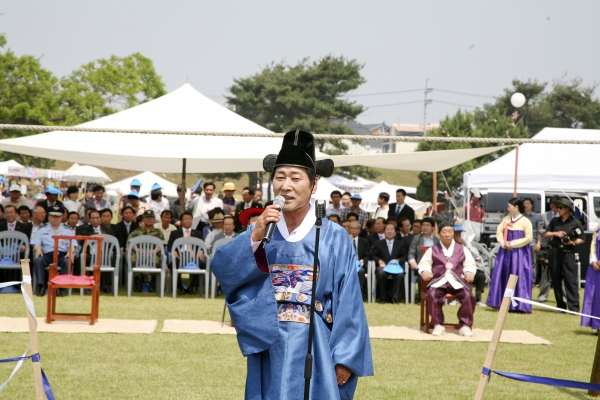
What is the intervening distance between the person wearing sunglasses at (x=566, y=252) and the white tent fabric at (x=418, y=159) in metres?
1.33

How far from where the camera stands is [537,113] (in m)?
50.8

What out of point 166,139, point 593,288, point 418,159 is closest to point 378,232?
point 418,159

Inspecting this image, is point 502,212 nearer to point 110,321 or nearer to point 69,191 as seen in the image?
point 69,191

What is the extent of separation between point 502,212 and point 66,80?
1909 cm

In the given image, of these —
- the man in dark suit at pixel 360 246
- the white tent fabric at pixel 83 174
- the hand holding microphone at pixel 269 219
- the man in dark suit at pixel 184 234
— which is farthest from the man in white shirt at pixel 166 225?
the white tent fabric at pixel 83 174

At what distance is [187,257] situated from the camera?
9.95m

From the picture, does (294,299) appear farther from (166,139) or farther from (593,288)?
(166,139)

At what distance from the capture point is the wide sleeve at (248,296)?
121 inches

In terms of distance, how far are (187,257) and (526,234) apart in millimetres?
4511

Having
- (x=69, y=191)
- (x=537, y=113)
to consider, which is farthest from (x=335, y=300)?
(x=537, y=113)

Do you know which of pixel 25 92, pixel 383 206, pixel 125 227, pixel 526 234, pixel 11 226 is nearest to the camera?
pixel 526 234

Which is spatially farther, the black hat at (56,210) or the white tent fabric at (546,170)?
the white tent fabric at (546,170)

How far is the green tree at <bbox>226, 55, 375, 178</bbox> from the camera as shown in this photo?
36.0 meters

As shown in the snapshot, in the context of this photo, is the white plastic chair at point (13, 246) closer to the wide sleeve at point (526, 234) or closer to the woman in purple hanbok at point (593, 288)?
the wide sleeve at point (526, 234)
